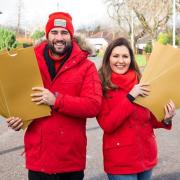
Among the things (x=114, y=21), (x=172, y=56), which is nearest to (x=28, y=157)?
(x=172, y=56)

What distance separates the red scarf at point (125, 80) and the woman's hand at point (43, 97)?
0.50 metres

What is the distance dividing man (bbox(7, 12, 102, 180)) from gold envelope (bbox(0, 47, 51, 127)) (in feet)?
0.39

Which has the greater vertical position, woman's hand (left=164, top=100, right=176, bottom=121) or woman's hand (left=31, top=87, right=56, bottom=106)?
woman's hand (left=31, top=87, right=56, bottom=106)

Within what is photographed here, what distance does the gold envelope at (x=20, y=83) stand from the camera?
3.13 m

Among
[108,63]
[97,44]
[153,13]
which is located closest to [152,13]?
[153,13]

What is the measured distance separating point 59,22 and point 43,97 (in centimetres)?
57

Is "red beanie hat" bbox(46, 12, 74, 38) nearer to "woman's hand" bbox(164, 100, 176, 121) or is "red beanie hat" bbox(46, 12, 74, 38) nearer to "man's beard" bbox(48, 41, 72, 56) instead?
"man's beard" bbox(48, 41, 72, 56)

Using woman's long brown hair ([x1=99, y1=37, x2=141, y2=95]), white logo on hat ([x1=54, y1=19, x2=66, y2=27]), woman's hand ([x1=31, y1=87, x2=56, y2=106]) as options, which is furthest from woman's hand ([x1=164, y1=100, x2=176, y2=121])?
white logo on hat ([x1=54, y1=19, x2=66, y2=27])

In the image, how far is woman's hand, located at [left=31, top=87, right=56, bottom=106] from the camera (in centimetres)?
317

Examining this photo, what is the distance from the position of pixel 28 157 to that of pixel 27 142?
0.10 m

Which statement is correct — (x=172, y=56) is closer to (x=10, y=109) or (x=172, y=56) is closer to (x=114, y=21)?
(x=10, y=109)

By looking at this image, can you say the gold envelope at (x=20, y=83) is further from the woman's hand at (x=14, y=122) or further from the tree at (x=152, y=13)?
the tree at (x=152, y=13)

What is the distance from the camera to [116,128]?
334cm

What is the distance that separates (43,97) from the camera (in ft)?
10.4
